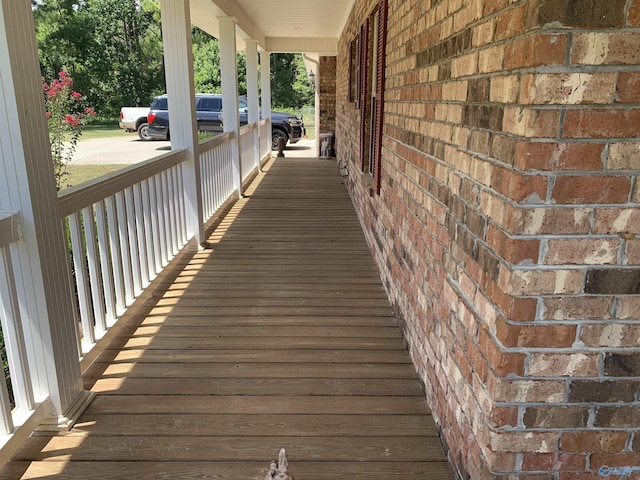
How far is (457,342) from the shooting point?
5.83 ft

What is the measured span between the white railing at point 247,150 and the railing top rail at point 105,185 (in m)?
4.29

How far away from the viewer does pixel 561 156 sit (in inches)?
47.7

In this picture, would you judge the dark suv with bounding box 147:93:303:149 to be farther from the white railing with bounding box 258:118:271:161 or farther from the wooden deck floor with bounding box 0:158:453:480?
the wooden deck floor with bounding box 0:158:453:480

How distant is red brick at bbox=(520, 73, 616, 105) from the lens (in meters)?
1.16

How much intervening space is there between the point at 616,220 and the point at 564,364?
0.42m

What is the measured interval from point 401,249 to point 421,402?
3.11ft

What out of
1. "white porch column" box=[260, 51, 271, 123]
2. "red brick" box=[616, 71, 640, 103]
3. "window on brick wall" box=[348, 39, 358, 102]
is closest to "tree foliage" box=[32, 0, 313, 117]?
"red brick" box=[616, 71, 640, 103]

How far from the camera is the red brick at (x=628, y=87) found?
1.16m

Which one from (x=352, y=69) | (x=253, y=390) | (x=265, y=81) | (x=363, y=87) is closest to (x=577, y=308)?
(x=253, y=390)

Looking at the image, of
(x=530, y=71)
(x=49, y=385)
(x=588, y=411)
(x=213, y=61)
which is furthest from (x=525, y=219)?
(x=213, y=61)

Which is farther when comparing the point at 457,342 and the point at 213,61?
the point at 213,61

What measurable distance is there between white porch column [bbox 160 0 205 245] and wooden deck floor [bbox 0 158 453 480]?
32.5 inches

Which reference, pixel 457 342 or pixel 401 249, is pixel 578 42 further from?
pixel 401 249

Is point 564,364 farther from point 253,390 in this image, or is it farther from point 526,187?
point 253,390
